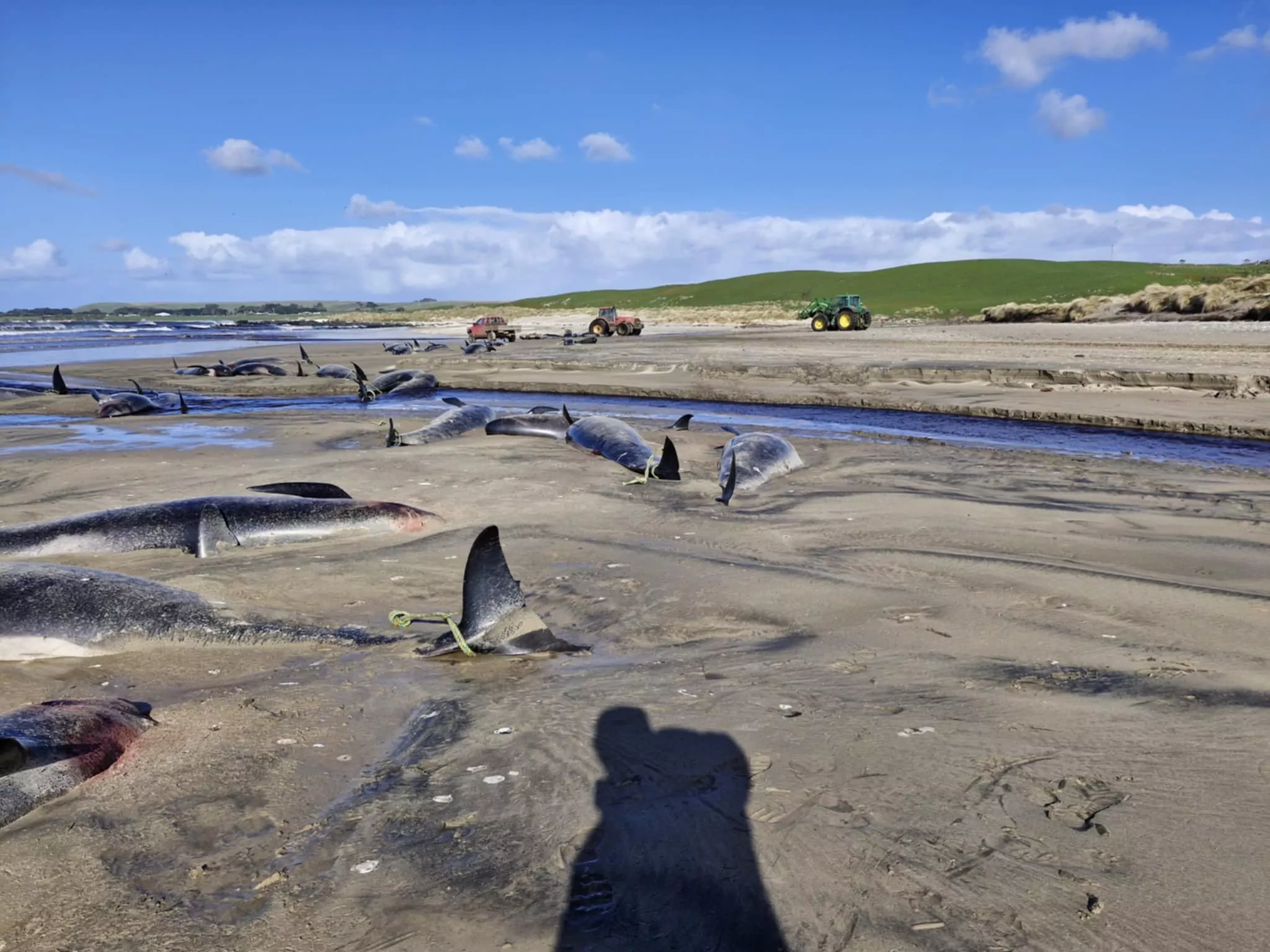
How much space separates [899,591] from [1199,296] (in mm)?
38805

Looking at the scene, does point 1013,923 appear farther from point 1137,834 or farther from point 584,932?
point 584,932

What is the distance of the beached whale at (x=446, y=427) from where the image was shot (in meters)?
11.8

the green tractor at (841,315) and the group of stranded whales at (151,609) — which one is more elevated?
the green tractor at (841,315)

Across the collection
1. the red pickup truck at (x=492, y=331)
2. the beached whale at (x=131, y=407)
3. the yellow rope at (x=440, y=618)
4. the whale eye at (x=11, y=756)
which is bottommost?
the yellow rope at (x=440, y=618)

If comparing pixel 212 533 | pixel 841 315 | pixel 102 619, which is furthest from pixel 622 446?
pixel 841 315

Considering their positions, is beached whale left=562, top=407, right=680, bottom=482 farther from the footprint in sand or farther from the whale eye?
the whale eye

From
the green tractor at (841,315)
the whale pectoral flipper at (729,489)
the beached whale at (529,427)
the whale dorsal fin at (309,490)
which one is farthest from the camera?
the green tractor at (841,315)

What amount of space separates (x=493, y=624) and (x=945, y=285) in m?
80.2

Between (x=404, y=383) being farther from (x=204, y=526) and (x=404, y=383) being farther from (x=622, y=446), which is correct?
Answer: (x=204, y=526)

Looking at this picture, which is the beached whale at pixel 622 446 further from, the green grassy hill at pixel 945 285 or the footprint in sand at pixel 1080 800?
the green grassy hill at pixel 945 285

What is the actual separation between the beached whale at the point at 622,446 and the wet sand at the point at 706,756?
2.48m

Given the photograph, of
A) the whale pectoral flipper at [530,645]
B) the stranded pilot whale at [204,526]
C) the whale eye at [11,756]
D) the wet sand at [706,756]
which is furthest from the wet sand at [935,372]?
the whale eye at [11,756]

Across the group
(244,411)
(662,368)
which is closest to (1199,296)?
(662,368)

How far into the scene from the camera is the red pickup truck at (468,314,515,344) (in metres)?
42.5
